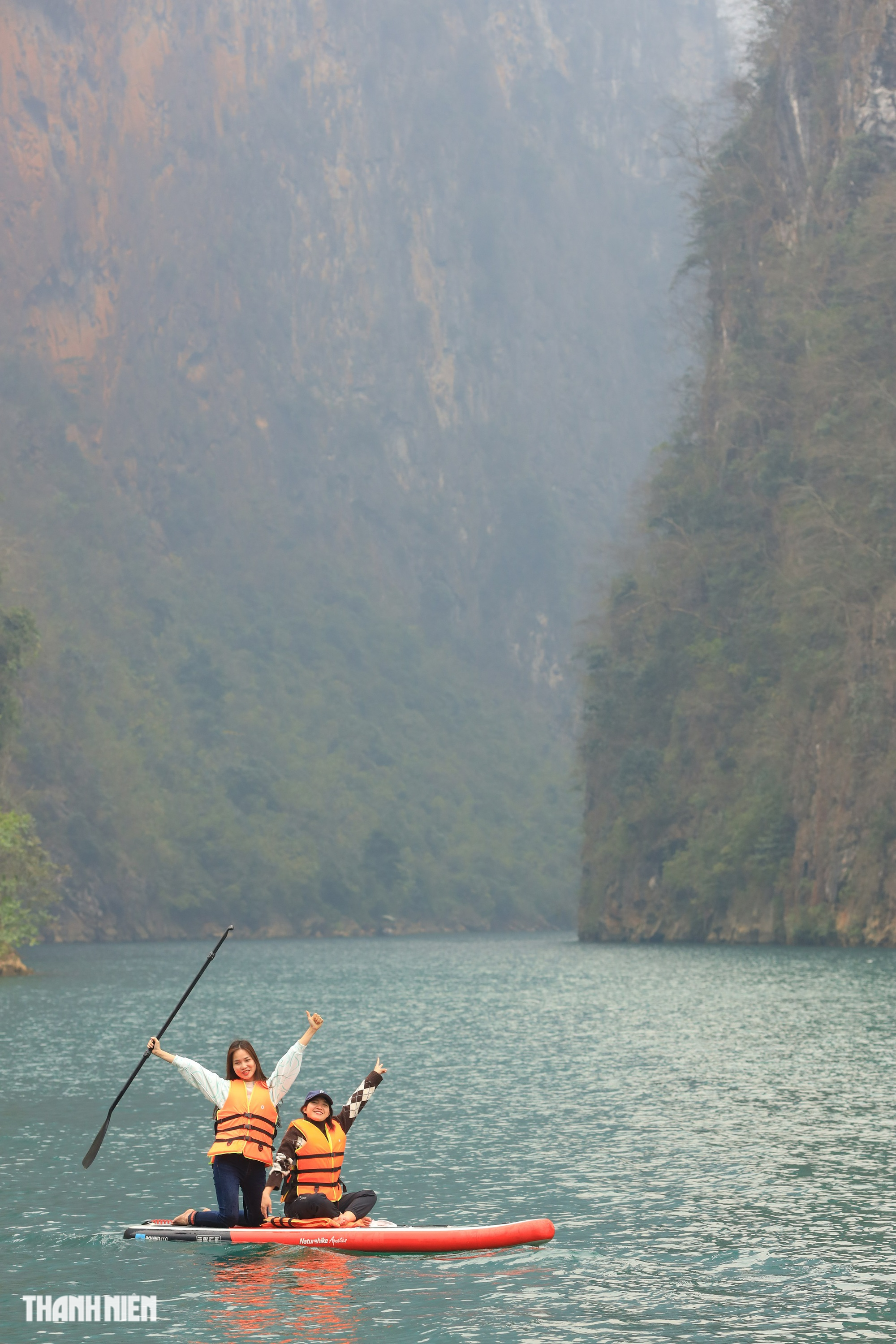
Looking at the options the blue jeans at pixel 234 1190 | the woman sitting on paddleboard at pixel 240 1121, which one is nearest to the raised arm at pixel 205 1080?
the woman sitting on paddleboard at pixel 240 1121

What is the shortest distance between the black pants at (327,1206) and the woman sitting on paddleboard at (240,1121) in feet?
0.97

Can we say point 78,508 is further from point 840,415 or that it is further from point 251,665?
point 840,415

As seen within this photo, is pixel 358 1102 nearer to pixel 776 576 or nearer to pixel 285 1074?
pixel 285 1074

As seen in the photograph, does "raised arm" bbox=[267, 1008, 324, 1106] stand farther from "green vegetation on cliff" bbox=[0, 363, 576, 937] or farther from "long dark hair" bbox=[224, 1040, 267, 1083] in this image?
"green vegetation on cliff" bbox=[0, 363, 576, 937]

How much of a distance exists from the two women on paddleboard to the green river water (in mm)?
465

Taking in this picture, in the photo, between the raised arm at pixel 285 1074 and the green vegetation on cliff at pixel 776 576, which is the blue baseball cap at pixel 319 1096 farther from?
the green vegetation on cliff at pixel 776 576

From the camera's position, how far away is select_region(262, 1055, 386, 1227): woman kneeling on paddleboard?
17.7 m

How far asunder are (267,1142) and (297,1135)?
0.37 metres

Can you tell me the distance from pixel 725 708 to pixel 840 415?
17.2 m

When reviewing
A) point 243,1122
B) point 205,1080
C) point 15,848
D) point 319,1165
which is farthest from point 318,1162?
point 15,848

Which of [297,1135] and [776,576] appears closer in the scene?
[297,1135]

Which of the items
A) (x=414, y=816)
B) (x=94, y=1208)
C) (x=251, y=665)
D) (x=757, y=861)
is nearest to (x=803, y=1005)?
(x=94, y=1208)

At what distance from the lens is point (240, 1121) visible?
17875 millimetres

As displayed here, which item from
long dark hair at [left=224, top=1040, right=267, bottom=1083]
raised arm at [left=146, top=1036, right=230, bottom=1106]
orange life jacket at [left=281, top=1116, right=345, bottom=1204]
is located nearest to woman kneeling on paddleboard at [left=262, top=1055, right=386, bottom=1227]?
orange life jacket at [left=281, top=1116, right=345, bottom=1204]
